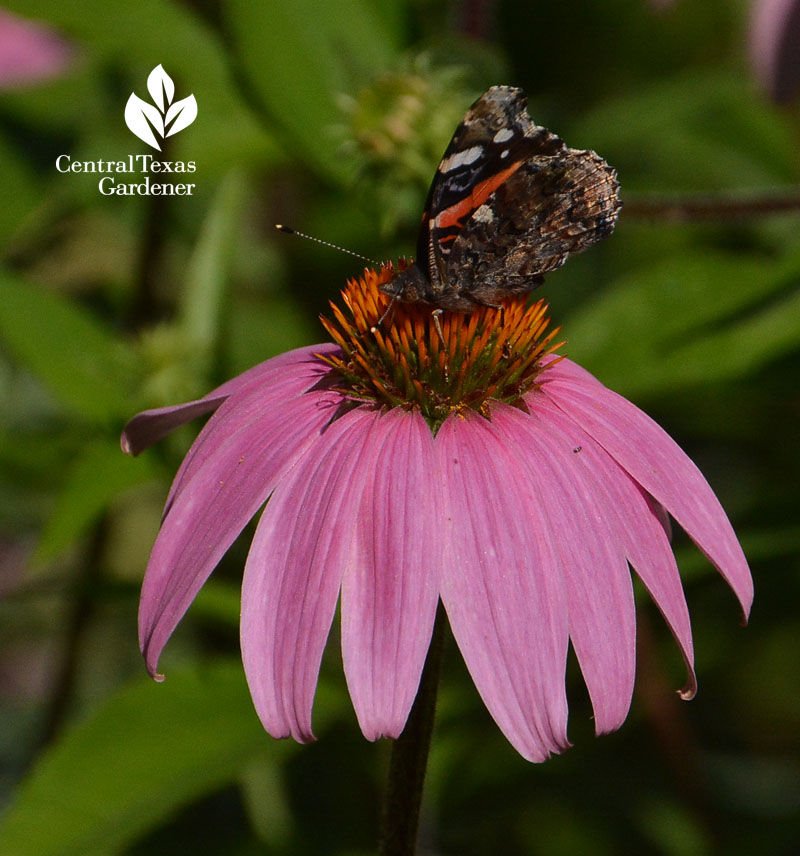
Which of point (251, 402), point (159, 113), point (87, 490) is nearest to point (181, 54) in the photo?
point (159, 113)

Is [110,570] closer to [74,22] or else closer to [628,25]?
[74,22]

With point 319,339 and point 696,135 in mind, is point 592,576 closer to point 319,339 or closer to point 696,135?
point 319,339

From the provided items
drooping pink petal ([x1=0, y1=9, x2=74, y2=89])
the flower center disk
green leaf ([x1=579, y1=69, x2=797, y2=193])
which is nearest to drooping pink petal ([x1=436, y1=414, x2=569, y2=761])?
the flower center disk

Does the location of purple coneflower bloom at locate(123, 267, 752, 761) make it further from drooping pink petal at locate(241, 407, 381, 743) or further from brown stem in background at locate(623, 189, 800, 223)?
brown stem in background at locate(623, 189, 800, 223)

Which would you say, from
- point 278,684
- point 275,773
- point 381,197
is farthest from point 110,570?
point 278,684

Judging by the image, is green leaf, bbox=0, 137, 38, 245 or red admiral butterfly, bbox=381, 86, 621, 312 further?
green leaf, bbox=0, 137, 38, 245

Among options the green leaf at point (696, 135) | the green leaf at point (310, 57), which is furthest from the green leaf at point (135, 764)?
the green leaf at point (696, 135)
